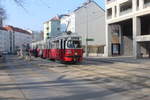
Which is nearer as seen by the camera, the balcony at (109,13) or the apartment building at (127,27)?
the apartment building at (127,27)

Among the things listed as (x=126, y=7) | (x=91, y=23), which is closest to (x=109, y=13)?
(x=126, y=7)

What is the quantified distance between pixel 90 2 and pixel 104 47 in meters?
24.9

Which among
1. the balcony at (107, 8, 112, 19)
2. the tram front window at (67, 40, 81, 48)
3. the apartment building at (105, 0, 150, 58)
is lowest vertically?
the tram front window at (67, 40, 81, 48)

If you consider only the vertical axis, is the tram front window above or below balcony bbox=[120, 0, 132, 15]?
below

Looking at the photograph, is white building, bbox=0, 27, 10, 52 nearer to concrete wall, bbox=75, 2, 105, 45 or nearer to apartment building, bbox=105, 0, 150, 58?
concrete wall, bbox=75, 2, 105, 45

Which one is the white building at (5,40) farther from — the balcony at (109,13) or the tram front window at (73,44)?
the tram front window at (73,44)

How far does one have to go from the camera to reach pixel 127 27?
77.4m

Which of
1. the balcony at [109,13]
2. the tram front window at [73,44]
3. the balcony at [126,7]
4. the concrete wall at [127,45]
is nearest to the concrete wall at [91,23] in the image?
the concrete wall at [127,45]

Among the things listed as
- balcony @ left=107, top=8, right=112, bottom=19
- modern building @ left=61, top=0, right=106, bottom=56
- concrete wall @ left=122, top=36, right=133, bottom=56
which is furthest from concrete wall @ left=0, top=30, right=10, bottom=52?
balcony @ left=107, top=8, right=112, bottom=19

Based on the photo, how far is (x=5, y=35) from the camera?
18575 centimetres

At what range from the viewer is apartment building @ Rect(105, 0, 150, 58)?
5862cm

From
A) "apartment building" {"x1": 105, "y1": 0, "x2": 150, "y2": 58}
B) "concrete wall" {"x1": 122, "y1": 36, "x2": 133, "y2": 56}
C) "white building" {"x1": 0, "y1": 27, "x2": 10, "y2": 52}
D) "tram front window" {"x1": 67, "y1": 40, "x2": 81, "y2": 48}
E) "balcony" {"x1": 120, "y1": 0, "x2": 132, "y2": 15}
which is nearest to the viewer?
"tram front window" {"x1": 67, "y1": 40, "x2": 81, "y2": 48}

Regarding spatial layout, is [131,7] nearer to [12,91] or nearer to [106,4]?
[106,4]

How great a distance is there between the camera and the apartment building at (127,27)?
58625 millimetres
